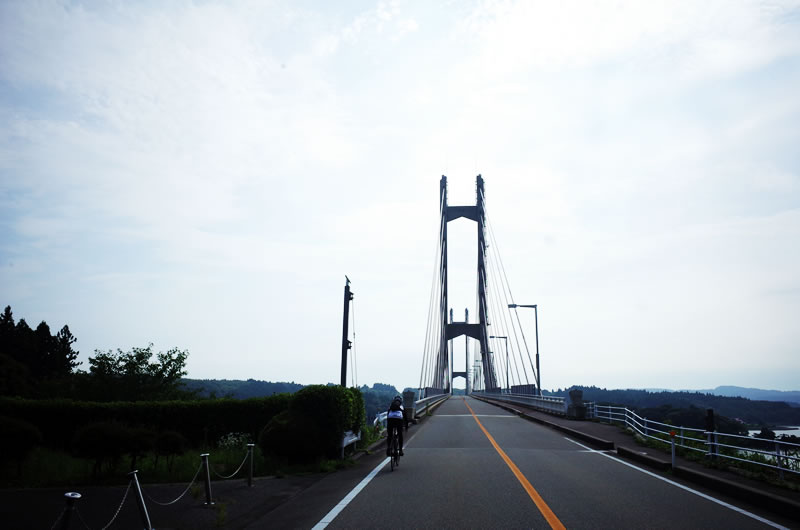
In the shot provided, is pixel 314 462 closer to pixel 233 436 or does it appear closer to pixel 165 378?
pixel 233 436

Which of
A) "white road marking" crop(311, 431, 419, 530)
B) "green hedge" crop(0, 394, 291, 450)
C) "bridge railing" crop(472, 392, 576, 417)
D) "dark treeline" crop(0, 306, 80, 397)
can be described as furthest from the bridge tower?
"white road marking" crop(311, 431, 419, 530)

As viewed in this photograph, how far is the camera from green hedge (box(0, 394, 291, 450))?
18.5 metres

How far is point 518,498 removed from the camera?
29.0 feet

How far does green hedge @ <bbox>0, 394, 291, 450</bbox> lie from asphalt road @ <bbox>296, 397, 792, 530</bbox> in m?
7.91

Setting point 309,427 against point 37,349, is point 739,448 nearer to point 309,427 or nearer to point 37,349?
point 309,427

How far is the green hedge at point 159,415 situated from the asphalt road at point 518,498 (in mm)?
7910

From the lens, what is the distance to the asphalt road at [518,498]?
7422 millimetres

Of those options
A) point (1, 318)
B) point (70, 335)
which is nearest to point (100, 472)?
point (1, 318)

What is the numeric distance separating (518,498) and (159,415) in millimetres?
14777

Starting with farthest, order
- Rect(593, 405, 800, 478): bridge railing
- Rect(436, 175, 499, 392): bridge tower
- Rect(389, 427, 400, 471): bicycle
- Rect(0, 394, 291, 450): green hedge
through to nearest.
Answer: Rect(436, 175, 499, 392): bridge tower, Rect(0, 394, 291, 450): green hedge, Rect(389, 427, 400, 471): bicycle, Rect(593, 405, 800, 478): bridge railing

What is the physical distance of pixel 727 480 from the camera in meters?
10.0

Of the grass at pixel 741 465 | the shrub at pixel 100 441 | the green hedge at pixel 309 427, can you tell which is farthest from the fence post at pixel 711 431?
the shrub at pixel 100 441

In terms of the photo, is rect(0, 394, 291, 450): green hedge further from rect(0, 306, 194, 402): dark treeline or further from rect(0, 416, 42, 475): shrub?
rect(0, 306, 194, 402): dark treeline

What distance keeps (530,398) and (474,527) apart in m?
34.7
